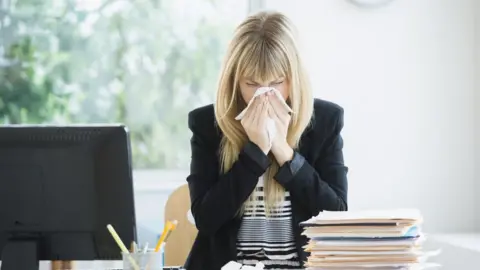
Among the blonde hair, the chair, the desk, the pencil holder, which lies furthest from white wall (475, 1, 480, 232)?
the pencil holder

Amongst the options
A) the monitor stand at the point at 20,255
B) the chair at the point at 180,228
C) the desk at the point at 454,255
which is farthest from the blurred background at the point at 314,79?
the monitor stand at the point at 20,255

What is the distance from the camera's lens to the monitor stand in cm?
163

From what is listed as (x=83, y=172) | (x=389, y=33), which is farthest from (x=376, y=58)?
(x=83, y=172)

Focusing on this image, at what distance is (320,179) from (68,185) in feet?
2.12

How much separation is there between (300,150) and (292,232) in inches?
8.4

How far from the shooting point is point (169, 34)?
3.26m

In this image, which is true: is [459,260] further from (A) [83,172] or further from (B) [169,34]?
Answer: (A) [83,172]

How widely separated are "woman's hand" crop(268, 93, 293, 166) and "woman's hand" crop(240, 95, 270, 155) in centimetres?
2

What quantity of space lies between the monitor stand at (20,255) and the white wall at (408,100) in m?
1.71

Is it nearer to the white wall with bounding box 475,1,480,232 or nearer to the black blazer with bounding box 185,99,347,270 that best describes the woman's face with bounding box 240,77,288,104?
the black blazer with bounding box 185,99,347,270

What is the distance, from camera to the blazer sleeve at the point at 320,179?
1.93 meters

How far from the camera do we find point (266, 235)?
1948mm

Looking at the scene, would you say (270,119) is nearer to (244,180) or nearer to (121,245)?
(244,180)

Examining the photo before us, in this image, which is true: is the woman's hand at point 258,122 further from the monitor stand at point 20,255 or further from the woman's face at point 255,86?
the monitor stand at point 20,255
